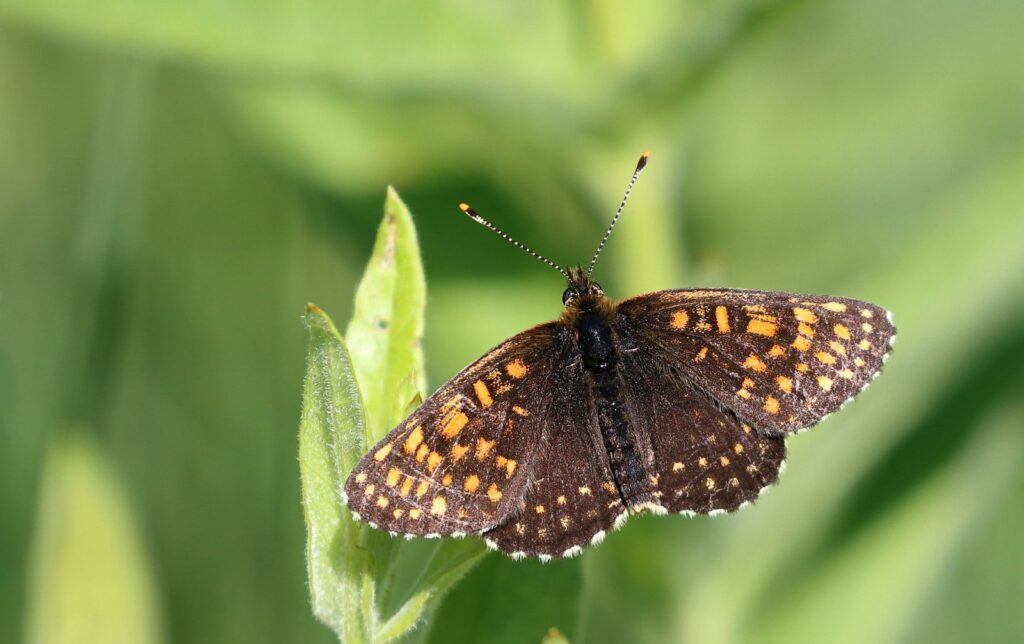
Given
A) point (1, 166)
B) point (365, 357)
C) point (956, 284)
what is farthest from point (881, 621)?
point (1, 166)

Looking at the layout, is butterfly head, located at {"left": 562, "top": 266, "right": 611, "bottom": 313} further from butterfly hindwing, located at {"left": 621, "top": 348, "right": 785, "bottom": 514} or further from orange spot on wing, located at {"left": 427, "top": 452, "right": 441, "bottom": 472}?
orange spot on wing, located at {"left": 427, "top": 452, "right": 441, "bottom": 472}

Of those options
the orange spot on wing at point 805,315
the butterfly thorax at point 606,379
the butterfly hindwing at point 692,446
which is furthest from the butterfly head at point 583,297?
the orange spot on wing at point 805,315

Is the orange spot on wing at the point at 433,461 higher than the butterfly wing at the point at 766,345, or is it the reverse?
the butterfly wing at the point at 766,345

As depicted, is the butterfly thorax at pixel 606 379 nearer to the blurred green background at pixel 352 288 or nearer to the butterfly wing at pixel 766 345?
the butterfly wing at pixel 766 345

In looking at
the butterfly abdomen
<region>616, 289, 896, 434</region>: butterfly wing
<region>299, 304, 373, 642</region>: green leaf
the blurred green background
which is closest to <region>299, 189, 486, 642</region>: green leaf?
<region>299, 304, 373, 642</region>: green leaf

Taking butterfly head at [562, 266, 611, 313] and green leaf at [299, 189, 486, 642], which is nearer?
green leaf at [299, 189, 486, 642]

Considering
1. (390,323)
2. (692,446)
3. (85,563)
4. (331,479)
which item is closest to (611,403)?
(692,446)
